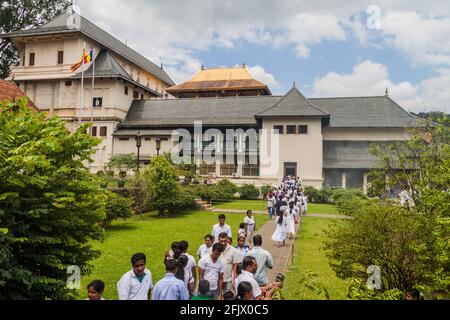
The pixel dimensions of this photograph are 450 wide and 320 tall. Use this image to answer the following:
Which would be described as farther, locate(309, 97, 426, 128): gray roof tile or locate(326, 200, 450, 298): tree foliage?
locate(309, 97, 426, 128): gray roof tile

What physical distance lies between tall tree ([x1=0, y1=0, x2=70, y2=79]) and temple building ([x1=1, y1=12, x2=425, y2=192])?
412 cm

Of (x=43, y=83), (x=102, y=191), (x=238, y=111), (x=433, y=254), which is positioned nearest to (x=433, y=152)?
(x=433, y=254)

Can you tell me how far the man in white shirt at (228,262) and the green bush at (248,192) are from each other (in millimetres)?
26489

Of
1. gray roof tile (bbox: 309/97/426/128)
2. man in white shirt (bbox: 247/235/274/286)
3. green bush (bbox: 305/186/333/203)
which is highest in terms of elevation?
gray roof tile (bbox: 309/97/426/128)

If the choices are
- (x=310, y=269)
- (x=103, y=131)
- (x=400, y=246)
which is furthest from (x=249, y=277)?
(x=103, y=131)

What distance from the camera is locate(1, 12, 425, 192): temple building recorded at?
3806cm

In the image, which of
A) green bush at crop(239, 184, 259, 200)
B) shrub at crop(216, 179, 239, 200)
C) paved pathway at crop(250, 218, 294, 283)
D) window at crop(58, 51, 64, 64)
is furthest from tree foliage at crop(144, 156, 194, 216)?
window at crop(58, 51, 64, 64)

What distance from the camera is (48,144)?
17.1 ft

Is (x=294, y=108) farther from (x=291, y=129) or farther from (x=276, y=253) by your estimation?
Answer: (x=276, y=253)

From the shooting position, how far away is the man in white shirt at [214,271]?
264 inches

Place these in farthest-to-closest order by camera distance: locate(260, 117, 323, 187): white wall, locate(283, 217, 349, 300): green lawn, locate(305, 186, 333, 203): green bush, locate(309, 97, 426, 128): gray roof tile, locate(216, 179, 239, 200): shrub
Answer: locate(309, 97, 426, 128): gray roof tile
locate(260, 117, 323, 187): white wall
locate(305, 186, 333, 203): green bush
locate(216, 179, 239, 200): shrub
locate(283, 217, 349, 300): green lawn

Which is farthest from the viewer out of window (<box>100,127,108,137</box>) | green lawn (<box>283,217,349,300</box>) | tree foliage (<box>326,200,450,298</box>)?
window (<box>100,127,108,137</box>)

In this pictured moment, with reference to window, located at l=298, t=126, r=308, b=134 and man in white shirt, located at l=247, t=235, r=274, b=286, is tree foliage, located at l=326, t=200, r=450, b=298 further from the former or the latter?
window, located at l=298, t=126, r=308, b=134
